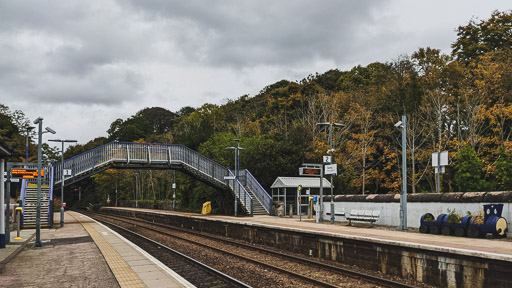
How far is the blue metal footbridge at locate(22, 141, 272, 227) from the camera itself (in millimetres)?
30781

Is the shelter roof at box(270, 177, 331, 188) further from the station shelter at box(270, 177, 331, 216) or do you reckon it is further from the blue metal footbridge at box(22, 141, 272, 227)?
the blue metal footbridge at box(22, 141, 272, 227)

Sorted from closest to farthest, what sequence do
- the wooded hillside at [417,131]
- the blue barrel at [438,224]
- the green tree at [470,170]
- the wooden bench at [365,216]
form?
the blue barrel at [438,224], the wooden bench at [365,216], the green tree at [470,170], the wooded hillside at [417,131]

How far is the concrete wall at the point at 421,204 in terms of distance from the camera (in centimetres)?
1496

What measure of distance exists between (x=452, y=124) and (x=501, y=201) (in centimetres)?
2244

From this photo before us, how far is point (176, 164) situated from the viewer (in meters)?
33.2

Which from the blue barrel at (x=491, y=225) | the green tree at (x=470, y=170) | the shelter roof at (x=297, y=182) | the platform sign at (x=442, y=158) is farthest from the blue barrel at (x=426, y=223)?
the shelter roof at (x=297, y=182)

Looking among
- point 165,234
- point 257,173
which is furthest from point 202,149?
point 165,234

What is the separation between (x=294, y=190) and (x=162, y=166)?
35.3 feet

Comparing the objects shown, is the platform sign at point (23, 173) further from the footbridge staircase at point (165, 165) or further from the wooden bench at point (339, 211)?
the wooden bench at point (339, 211)

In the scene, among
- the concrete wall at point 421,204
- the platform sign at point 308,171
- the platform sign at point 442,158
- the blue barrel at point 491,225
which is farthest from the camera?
the platform sign at point 308,171

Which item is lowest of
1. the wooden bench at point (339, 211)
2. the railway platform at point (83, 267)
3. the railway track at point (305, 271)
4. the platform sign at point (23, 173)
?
the railway track at point (305, 271)

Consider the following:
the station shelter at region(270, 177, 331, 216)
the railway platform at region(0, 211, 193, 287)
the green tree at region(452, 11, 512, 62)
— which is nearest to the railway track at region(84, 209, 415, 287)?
the railway platform at region(0, 211, 193, 287)

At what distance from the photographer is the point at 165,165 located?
108 feet

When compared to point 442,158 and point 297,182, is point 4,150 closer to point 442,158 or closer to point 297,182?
point 442,158
